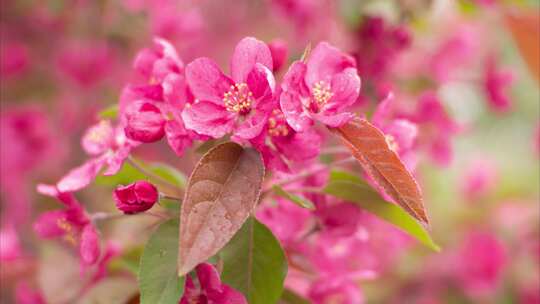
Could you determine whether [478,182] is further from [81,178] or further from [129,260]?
[81,178]

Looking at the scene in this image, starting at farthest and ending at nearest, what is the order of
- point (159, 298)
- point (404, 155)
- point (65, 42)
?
point (65, 42) < point (404, 155) < point (159, 298)

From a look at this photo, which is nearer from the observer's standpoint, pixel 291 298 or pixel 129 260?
pixel 291 298

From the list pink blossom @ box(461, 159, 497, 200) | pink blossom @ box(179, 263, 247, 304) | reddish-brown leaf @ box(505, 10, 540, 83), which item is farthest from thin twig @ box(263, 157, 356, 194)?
pink blossom @ box(461, 159, 497, 200)

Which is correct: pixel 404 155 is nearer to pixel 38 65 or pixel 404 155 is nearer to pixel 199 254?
pixel 199 254

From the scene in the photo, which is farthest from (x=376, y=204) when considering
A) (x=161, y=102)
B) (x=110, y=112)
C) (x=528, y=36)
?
(x=528, y=36)

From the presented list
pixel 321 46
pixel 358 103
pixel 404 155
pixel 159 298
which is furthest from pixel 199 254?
pixel 358 103

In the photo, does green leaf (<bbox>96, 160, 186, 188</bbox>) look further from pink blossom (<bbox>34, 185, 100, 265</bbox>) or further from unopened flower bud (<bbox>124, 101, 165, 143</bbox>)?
unopened flower bud (<bbox>124, 101, 165, 143</bbox>)

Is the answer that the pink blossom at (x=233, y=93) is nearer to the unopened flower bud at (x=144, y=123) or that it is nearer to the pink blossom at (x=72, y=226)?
the unopened flower bud at (x=144, y=123)

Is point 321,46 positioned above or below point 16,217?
above

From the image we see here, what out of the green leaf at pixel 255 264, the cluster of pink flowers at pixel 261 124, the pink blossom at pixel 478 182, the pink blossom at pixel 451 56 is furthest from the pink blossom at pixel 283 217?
the pink blossom at pixel 478 182
